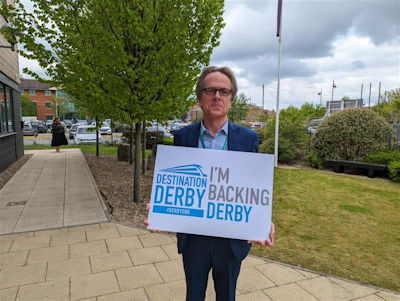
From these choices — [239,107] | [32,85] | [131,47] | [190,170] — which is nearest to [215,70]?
[190,170]

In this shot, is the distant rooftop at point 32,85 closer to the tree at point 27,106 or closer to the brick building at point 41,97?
the brick building at point 41,97

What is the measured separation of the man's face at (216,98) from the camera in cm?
180

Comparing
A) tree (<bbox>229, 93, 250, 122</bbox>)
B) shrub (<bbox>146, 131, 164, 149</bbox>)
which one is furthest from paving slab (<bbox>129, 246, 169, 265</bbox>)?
tree (<bbox>229, 93, 250, 122</bbox>)

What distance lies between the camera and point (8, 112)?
12164 mm

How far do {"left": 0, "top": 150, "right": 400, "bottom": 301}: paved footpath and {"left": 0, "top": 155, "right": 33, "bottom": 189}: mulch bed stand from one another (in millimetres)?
4706

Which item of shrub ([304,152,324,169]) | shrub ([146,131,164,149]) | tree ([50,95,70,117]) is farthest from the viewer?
tree ([50,95,70,117])

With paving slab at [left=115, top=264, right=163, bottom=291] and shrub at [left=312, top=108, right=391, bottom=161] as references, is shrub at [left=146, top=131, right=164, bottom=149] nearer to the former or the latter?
shrub at [left=312, top=108, right=391, bottom=161]

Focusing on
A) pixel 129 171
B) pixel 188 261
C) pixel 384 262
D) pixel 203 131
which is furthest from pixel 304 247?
pixel 129 171

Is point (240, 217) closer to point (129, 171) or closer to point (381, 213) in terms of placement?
point (381, 213)

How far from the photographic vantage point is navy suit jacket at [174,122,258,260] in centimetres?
183

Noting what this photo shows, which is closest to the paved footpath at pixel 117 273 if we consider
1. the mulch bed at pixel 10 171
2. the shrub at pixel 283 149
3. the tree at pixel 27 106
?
the mulch bed at pixel 10 171

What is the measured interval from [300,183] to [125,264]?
22.6 ft

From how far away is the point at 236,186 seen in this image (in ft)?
5.72

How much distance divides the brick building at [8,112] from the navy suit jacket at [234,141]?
10121mm
